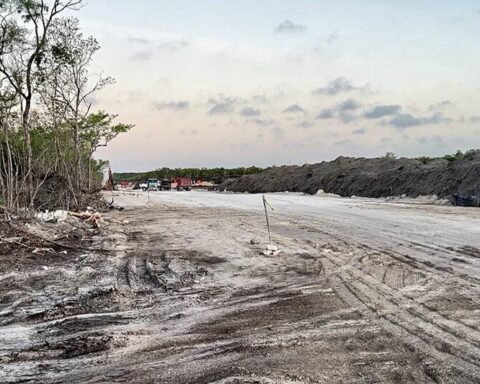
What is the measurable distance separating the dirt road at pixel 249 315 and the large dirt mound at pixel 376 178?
21155 mm

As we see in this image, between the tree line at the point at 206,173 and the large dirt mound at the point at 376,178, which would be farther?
the tree line at the point at 206,173

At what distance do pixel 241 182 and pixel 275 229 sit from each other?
58425 mm

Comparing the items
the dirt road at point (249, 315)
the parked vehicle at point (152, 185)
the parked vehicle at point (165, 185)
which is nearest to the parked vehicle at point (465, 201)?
the dirt road at point (249, 315)

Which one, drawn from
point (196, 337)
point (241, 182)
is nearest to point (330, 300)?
point (196, 337)

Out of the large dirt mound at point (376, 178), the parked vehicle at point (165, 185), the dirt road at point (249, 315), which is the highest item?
the large dirt mound at point (376, 178)

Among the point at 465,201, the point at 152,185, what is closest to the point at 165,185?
the point at 152,185

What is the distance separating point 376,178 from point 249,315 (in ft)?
124

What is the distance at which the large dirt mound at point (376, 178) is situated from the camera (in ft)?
106

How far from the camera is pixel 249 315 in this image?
6512mm

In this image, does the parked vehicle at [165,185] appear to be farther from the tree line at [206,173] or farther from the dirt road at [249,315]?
the dirt road at [249,315]

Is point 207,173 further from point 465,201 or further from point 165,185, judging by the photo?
point 465,201

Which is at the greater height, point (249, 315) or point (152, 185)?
point (152, 185)

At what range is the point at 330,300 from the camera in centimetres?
713

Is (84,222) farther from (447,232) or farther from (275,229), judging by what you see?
(447,232)
